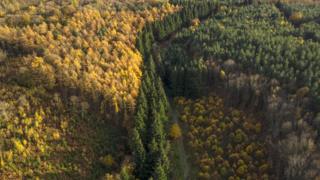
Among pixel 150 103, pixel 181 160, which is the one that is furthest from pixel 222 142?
pixel 150 103

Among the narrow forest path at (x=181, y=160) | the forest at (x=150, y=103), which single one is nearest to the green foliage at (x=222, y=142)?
the forest at (x=150, y=103)

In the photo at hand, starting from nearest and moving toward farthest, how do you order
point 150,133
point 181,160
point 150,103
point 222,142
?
point 150,133 → point 181,160 → point 222,142 → point 150,103

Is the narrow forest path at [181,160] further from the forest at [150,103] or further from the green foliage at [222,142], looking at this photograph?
the green foliage at [222,142]

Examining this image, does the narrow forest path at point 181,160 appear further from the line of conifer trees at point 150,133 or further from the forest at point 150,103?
the line of conifer trees at point 150,133

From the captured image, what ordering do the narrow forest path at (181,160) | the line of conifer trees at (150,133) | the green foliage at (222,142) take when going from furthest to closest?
the narrow forest path at (181,160), the green foliage at (222,142), the line of conifer trees at (150,133)

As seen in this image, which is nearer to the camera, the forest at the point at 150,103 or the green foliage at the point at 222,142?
the forest at the point at 150,103

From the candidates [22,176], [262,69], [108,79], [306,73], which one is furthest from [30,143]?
[306,73]

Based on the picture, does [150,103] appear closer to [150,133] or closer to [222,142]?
[150,133]

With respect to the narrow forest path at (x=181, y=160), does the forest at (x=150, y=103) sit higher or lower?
higher

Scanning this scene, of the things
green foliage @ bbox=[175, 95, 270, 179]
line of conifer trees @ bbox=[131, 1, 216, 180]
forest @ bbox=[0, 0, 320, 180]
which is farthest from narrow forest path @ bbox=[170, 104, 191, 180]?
line of conifer trees @ bbox=[131, 1, 216, 180]

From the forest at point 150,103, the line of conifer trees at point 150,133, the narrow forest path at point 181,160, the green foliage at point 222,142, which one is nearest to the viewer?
the line of conifer trees at point 150,133

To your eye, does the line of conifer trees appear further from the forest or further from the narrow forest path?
the narrow forest path
